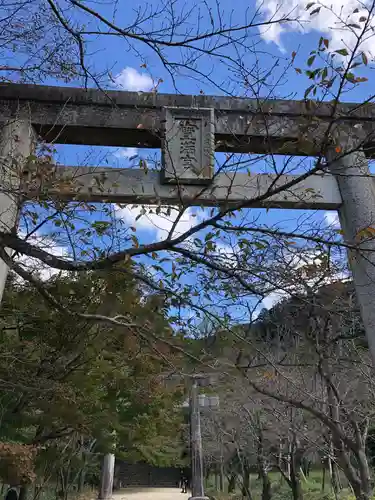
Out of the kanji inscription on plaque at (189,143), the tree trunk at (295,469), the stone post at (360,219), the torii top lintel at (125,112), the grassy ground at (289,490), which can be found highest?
the torii top lintel at (125,112)

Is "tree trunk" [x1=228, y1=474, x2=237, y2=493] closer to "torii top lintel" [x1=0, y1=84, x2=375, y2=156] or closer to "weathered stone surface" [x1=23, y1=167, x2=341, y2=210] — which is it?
"weathered stone surface" [x1=23, y1=167, x2=341, y2=210]

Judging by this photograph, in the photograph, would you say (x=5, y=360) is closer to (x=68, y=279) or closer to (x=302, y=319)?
(x=68, y=279)

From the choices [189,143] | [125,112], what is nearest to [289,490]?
[189,143]

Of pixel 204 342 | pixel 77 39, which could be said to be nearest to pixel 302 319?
pixel 204 342

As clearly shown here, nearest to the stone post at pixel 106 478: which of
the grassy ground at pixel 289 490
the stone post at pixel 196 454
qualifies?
the stone post at pixel 196 454

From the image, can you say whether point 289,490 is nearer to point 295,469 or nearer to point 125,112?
point 295,469

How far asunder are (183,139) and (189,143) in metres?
0.07

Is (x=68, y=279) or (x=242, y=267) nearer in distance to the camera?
(x=242, y=267)

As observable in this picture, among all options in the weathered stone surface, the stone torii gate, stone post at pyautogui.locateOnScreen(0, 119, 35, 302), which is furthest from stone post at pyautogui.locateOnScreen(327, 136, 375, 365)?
stone post at pyautogui.locateOnScreen(0, 119, 35, 302)

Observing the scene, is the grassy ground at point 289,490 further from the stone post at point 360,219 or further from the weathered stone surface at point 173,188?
the weathered stone surface at point 173,188

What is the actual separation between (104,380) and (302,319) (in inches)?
133

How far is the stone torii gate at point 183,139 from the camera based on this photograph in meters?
3.98

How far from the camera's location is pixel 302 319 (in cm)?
678

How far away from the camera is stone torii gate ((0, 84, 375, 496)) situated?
398cm
